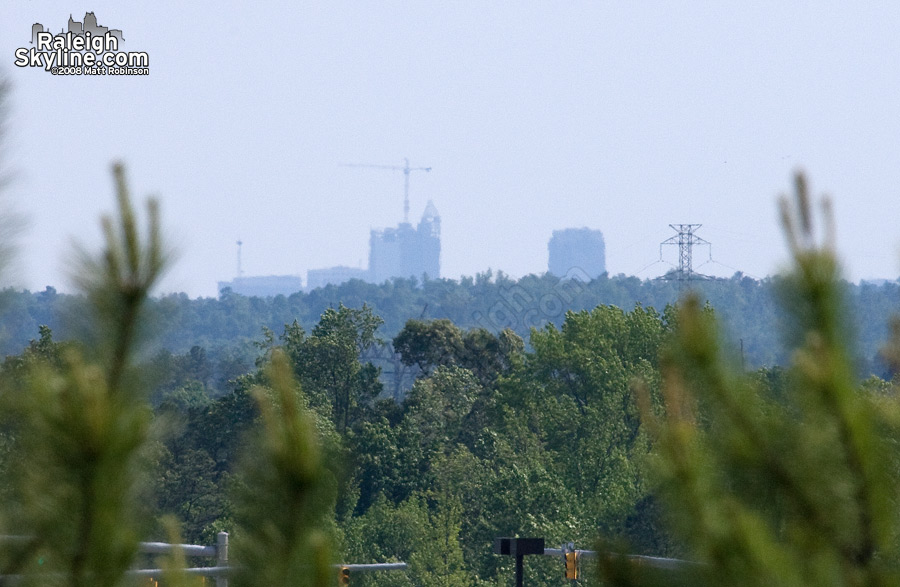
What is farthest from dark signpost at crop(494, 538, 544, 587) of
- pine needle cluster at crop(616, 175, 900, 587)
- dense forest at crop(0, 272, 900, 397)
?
dense forest at crop(0, 272, 900, 397)

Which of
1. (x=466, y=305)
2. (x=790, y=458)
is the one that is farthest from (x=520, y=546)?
(x=466, y=305)

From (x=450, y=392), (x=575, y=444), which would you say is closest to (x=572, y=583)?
(x=575, y=444)

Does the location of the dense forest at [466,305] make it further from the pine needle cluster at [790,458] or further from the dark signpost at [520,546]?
the pine needle cluster at [790,458]

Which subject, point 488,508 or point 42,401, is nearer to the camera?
point 42,401

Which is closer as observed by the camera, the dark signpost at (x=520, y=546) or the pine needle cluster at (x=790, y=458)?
the pine needle cluster at (x=790, y=458)

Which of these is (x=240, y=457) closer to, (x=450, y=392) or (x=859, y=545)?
(x=859, y=545)

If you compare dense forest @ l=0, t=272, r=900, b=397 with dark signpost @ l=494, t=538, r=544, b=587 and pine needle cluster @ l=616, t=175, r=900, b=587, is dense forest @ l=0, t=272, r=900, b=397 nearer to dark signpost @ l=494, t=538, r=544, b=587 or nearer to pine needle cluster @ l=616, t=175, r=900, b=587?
dark signpost @ l=494, t=538, r=544, b=587

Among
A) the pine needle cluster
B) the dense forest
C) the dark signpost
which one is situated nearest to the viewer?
the pine needle cluster

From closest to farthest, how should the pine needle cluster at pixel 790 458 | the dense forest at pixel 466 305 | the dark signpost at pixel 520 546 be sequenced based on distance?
the pine needle cluster at pixel 790 458 < the dark signpost at pixel 520 546 < the dense forest at pixel 466 305

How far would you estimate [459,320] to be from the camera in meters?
176

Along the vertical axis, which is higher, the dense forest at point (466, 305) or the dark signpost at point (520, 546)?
the dense forest at point (466, 305)

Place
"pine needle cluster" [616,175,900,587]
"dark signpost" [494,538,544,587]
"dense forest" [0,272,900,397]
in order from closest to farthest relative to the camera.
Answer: "pine needle cluster" [616,175,900,587] → "dark signpost" [494,538,544,587] → "dense forest" [0,272,900,397]

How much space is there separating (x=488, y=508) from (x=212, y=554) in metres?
23.1

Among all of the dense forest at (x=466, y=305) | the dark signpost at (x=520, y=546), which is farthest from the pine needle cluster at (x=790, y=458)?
the dense forest at (x=466, y=305)
